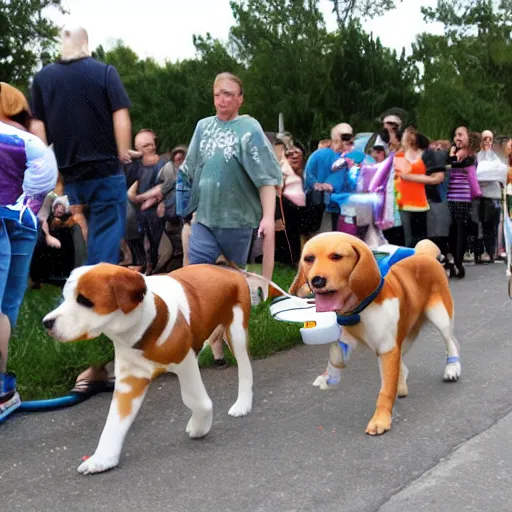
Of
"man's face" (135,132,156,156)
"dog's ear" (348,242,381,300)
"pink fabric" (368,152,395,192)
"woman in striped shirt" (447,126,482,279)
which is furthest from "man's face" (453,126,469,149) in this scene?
"dog's ear" (348,242,381,300)

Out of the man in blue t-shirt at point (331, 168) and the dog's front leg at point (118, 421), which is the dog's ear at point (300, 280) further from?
the man in blue t-shirt at point (331, 168)

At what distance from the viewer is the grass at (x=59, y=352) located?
5.99m

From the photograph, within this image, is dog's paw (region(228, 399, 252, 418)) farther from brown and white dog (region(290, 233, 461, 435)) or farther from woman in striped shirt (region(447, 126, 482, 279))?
woman in striped shirt (region(447, 126, 482, 279))

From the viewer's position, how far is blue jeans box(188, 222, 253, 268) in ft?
19.7

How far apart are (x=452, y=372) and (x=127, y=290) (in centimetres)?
269

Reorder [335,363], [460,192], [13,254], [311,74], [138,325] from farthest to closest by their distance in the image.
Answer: [311,74] → [460,192] → [13,254] → [335,363] → [138,325]

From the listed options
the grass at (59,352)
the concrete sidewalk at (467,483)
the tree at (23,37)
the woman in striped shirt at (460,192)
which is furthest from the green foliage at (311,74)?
the concrete sidewalk at (467,483)

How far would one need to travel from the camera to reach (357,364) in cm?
648

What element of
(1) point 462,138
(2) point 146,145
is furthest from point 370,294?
(1) point 462,138

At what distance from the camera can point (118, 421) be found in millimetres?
4293

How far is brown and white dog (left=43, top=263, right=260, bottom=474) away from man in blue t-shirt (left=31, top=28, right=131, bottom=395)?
1293mm

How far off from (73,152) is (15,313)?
114cm

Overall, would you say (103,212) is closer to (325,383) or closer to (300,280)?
(300,280)

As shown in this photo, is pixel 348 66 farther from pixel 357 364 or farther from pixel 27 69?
pixel 357 364
